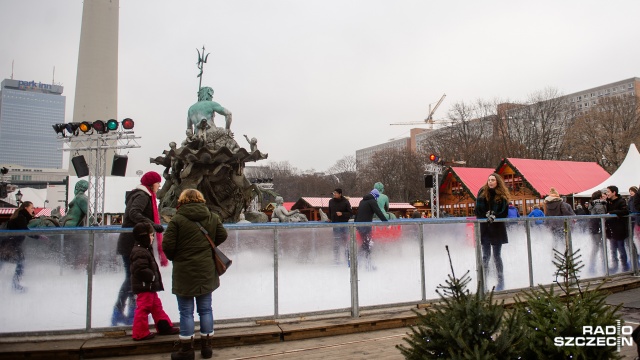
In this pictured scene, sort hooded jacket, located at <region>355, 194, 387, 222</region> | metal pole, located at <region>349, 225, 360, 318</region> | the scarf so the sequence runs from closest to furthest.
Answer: the scarf
metal pole, located at <region>349, 225, 360, 318</region>
hooded jacket, located at <region>355, 194, 387, 222</region>

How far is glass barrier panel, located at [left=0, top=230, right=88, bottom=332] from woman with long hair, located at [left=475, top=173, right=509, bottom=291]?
534cm

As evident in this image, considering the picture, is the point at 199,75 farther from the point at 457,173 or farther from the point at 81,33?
the point at 81,33

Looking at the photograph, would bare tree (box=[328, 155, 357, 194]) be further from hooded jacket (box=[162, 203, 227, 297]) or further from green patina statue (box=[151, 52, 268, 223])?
hooded jacket (box=[162, 203, 227, 297])

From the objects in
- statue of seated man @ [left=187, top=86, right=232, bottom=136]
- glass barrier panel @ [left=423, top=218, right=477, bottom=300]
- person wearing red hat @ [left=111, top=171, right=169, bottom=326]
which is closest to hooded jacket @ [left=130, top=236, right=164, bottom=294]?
person wearing red hat @ [left=111, top=171, right=169, bottom=326]

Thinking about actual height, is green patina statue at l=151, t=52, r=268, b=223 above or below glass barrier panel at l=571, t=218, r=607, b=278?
above

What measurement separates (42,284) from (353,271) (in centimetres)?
356

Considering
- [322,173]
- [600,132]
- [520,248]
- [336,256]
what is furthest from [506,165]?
[322,173]

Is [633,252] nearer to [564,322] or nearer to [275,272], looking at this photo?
[275,272]

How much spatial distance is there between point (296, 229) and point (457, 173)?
2648 cm

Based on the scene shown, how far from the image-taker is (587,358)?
2.80 m

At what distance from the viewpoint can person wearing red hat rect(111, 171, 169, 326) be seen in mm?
5312

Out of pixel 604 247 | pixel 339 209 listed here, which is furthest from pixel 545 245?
pixel 339 209

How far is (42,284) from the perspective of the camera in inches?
205

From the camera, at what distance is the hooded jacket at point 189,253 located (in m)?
4.53
